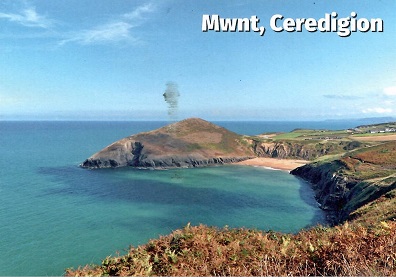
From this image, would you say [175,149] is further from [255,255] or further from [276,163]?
[255,255]

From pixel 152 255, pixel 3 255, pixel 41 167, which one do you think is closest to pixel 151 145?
pixel 41 167

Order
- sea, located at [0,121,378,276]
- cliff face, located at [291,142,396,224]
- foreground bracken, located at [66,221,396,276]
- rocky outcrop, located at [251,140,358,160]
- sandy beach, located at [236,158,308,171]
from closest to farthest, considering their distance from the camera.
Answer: foreground bracken, located at [66,221,396,276], sea, located at [0,121,378,276], cliff face, located at [291,142,396,224], sandy beach, located at [236,158,308,171], rocky outcrop, located at [251,140,358,160]

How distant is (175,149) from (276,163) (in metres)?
40.2

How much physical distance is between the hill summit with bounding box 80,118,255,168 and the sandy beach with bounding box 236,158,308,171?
5.32 m

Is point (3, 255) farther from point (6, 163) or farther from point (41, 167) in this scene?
point (6, 163)

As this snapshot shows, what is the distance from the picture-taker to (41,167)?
9319 centimetres

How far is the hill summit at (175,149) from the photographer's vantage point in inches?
4008

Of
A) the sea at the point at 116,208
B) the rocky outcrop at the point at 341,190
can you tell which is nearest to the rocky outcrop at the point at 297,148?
the sea at the point at 116,208

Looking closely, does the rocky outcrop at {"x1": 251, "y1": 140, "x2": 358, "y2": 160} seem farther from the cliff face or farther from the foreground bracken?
the foreground bracken

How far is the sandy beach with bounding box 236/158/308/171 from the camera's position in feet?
325

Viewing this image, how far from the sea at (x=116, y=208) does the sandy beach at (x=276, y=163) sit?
9.19 meters

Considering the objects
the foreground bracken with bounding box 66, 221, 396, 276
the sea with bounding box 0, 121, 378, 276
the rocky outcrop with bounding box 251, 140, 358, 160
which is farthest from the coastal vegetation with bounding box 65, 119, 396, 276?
the rocky outcrop with bounding box 251, 140, 358, 160

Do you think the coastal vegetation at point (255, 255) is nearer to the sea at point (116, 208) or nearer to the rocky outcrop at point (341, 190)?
the sea at point (116, 208)

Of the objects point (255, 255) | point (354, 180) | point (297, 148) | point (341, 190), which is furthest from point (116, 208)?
point (297, 148)
